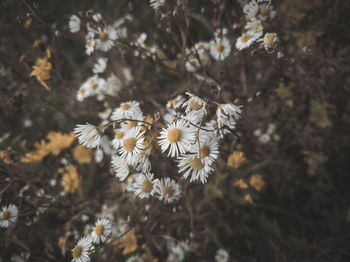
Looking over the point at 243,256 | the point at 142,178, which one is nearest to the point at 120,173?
the point at 142,178

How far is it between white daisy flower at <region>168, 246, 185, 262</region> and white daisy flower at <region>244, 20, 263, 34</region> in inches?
53.9

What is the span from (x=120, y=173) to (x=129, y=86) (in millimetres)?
902

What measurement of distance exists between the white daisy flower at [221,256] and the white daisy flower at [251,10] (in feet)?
4.91

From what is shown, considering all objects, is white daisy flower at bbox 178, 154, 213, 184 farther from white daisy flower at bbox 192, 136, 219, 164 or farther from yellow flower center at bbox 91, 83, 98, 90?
yellow flower center at bbox 91, 83, 98, 90

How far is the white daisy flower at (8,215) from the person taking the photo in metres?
1.25

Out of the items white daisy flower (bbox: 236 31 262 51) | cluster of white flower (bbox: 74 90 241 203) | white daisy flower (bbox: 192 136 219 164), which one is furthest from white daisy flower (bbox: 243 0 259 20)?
white daisy flower (bbox: 192 136 219 164)

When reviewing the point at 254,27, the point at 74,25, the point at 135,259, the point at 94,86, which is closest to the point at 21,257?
the point at 135,259

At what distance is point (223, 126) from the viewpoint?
2.65 ft

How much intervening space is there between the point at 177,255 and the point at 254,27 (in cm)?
145

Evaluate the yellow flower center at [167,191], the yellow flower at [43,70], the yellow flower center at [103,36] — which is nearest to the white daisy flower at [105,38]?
the yellow flower center at [103,36]

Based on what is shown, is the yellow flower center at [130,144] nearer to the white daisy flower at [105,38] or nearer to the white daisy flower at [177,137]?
the white daisy flower at [177,137]

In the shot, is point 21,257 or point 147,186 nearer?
point 147,186

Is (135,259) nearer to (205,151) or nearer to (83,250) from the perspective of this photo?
(83,250)

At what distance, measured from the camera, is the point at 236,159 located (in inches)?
50.5
